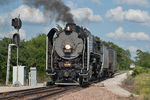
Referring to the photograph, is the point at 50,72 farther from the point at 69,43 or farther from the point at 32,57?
the point at 32,57

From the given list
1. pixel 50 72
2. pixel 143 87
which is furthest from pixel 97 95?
pixel 143 87

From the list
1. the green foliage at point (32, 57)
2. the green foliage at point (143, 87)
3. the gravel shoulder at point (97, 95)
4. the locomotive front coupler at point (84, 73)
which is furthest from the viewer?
the green foliage at point (32, 57)

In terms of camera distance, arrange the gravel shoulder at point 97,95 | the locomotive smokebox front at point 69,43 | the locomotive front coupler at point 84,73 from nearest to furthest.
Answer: the gravel shoulder at point 97,95 < the locomotive front coupler at point 84,73 < the locomotive smokebox front at point 69,43

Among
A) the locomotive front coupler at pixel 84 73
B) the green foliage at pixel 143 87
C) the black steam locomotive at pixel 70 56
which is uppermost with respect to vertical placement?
the black steam locomotive at pixel 70 56

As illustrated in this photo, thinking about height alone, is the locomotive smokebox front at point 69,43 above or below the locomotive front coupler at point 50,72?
above

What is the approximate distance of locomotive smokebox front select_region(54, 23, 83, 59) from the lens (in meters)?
21.3

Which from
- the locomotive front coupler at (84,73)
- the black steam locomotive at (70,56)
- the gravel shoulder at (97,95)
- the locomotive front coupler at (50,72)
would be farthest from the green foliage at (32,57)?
the gravel shoulder at (97,95)

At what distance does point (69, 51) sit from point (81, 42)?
104 cm

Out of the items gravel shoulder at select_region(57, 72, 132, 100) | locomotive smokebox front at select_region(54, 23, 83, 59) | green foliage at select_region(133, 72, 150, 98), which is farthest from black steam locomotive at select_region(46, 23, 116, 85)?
green foliage at select_region(133, 72, 150, 98)

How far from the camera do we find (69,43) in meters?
21.4

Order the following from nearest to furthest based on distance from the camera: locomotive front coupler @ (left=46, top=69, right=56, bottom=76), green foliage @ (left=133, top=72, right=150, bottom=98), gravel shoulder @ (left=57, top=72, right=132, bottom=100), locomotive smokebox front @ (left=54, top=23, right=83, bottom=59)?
gravel shoulder @ (left=57, top=72, right=132, bottom=100) < green foliage @ (left=133, top=72, right=150, bottom=98) < locomotive front coupler @ (left=46, top=69, right=56, bottom=76) < locomotive smokebox front @ (left=54, top=23, right=83, bottom=59)

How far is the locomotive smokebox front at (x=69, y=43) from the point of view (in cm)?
2131

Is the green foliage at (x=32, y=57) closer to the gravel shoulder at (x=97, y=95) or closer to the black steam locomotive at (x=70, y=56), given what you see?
the black steam locomotive at (x=70, y=56)

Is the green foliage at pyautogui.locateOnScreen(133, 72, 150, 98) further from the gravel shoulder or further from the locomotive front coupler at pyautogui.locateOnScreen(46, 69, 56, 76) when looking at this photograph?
the locomotive front coupler at pyautogui.locateOnScreen(46, 69, 56, 76)
